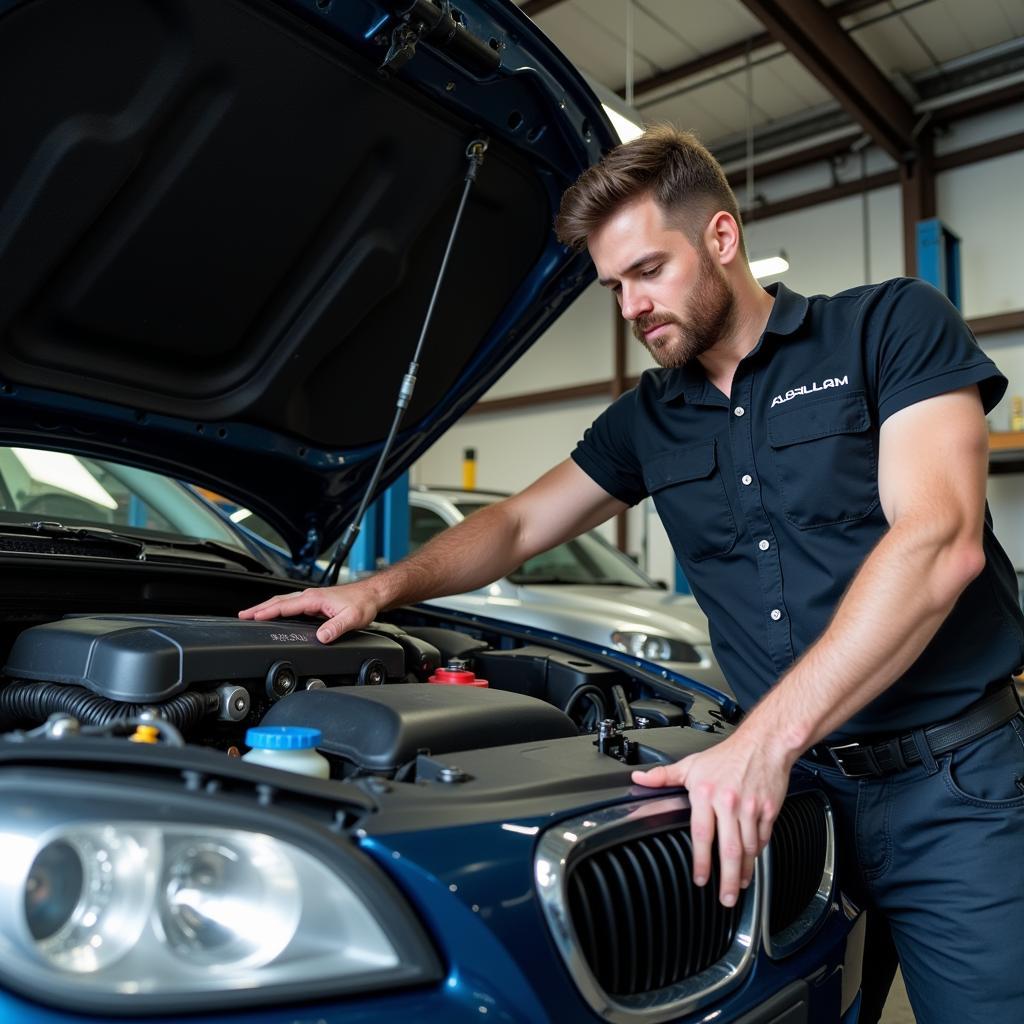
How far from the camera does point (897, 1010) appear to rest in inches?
90.9

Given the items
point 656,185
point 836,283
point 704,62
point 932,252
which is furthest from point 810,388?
point 836,283

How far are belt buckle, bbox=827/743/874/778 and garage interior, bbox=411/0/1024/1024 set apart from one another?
514 centimetres

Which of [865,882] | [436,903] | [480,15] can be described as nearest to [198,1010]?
[436,903]

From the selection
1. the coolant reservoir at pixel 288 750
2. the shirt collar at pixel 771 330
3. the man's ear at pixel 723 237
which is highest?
the man's ear at pixel 723 237

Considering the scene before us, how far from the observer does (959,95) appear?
7.43 meters

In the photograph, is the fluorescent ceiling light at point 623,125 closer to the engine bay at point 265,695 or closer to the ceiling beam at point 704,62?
the engine bay at point 265,695

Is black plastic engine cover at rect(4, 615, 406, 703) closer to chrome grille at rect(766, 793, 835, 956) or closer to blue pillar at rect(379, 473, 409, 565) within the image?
chrome grille at rect(766, 793, 835, 956)

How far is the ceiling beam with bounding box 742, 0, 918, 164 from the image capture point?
18.5ft

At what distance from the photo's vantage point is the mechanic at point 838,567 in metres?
1.10

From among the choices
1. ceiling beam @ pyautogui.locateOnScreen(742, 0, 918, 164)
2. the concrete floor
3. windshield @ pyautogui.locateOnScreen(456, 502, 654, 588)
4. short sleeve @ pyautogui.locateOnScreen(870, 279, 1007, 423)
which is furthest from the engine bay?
ceiling beam @ pyautogui.locateOnScreen(742, 0, 918, 164)

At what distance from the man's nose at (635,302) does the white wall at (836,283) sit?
260 inches

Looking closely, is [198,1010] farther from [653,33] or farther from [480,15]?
[653,33]

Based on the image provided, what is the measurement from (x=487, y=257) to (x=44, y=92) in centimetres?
86

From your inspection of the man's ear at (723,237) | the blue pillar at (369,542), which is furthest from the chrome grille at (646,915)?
the blue pillar at (369,542)
